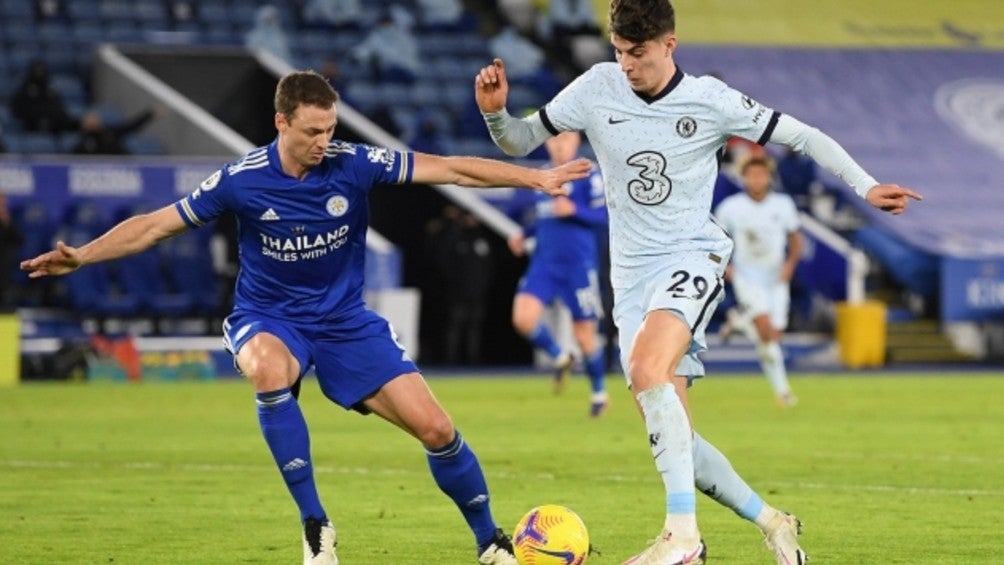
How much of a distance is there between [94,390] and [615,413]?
23.3 feet

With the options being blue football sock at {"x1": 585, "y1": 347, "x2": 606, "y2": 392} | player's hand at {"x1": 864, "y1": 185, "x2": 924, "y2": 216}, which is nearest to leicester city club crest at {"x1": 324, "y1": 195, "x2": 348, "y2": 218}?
player's hand at {"x1": 864, "y1": 185, "x2": 924, "y2": 216}

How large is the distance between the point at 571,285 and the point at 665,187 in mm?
10821

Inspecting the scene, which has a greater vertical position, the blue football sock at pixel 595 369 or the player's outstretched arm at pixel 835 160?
the player's outstretched arm at pixel 835 160

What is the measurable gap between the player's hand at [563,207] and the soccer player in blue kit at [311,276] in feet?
33.3

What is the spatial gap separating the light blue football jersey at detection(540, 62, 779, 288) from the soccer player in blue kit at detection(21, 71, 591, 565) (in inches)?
18.3

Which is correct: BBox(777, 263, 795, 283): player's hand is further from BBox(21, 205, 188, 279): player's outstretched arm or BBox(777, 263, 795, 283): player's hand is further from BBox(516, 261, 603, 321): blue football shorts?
BBox(21, 205, 188, 279): player's outstretched arm

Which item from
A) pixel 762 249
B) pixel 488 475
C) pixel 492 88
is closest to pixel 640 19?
pixel 492 88

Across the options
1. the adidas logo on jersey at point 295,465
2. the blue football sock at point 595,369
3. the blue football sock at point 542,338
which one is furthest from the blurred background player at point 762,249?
the adidas logo on jersey at point 295,465

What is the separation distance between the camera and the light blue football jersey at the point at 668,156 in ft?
28.3

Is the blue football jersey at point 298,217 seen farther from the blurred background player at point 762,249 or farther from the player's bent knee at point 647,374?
the blurred background player at point 762,249

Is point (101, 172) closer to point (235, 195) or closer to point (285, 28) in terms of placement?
point (285, 28)

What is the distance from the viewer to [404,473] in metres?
13.3

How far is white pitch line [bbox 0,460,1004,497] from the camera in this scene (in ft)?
39.3

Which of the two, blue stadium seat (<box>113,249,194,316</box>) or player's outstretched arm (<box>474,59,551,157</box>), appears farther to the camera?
blue stadium seat (<box>113,249,194,316</box>)
